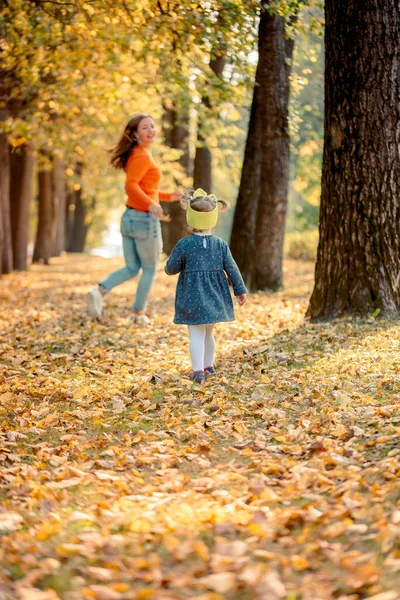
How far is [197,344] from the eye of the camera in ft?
20.4

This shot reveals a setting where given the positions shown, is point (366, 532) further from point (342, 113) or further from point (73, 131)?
point (73, 131)

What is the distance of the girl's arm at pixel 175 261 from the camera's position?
20.0 ft

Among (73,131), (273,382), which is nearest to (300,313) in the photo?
(273,382)

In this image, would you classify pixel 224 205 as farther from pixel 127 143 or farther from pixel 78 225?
pixel 78 225

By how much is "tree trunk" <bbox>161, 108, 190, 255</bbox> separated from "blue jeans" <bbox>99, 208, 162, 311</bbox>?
9.98m

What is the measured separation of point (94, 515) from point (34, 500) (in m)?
0.38

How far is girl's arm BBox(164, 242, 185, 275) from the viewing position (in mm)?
6090

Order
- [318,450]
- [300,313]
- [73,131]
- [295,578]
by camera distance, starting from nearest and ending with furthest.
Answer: [295,578] → [318,450] → [300,313] → [73,131]

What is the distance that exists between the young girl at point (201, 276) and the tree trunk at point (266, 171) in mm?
6216

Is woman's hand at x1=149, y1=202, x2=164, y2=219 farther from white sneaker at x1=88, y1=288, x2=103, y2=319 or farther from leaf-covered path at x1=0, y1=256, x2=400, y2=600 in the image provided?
leaf-covered path at x1=0, y1=256, x2=400, y2=600

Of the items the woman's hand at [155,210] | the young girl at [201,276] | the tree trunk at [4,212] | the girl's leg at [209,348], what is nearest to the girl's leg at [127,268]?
the woman's hand at [155,210]

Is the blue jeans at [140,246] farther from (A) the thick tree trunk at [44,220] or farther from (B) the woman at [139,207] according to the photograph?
(A) the thick tree trunk at [44,220]

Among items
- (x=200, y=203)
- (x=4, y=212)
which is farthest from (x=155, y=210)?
(x=4, y=212)

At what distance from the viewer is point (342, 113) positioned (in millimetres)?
7727
